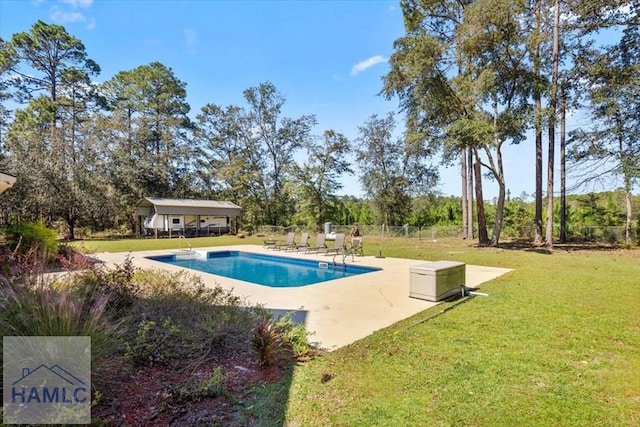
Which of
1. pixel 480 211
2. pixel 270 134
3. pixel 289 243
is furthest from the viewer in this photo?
pixel 270 134

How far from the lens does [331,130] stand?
26125 mm

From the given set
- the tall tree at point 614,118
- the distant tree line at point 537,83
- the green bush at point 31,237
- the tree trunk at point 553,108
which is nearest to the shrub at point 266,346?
the green bush at point 31,237

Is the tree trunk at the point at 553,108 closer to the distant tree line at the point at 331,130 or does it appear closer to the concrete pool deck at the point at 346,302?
the distant tree line at the point at 331,130

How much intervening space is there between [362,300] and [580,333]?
320cm

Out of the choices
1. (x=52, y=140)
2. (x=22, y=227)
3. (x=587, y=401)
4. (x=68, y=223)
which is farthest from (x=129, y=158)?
(x=587, y=401)

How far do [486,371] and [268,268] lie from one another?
32.6 ft

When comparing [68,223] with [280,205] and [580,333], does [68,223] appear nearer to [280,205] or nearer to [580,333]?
[280,205]

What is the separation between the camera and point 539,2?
562 inches

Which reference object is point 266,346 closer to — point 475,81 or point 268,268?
point 268,268

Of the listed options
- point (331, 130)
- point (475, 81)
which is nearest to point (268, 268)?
point (475, 81)

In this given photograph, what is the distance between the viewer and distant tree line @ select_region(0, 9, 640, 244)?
45.2 feet

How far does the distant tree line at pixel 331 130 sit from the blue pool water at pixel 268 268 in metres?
7.58

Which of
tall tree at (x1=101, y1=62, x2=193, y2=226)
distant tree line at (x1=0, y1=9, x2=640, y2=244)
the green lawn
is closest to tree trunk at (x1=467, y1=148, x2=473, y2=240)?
distant tree line at (x1=0, y1=9, x2=640, y2=244)

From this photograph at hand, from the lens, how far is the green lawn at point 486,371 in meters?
2.48
